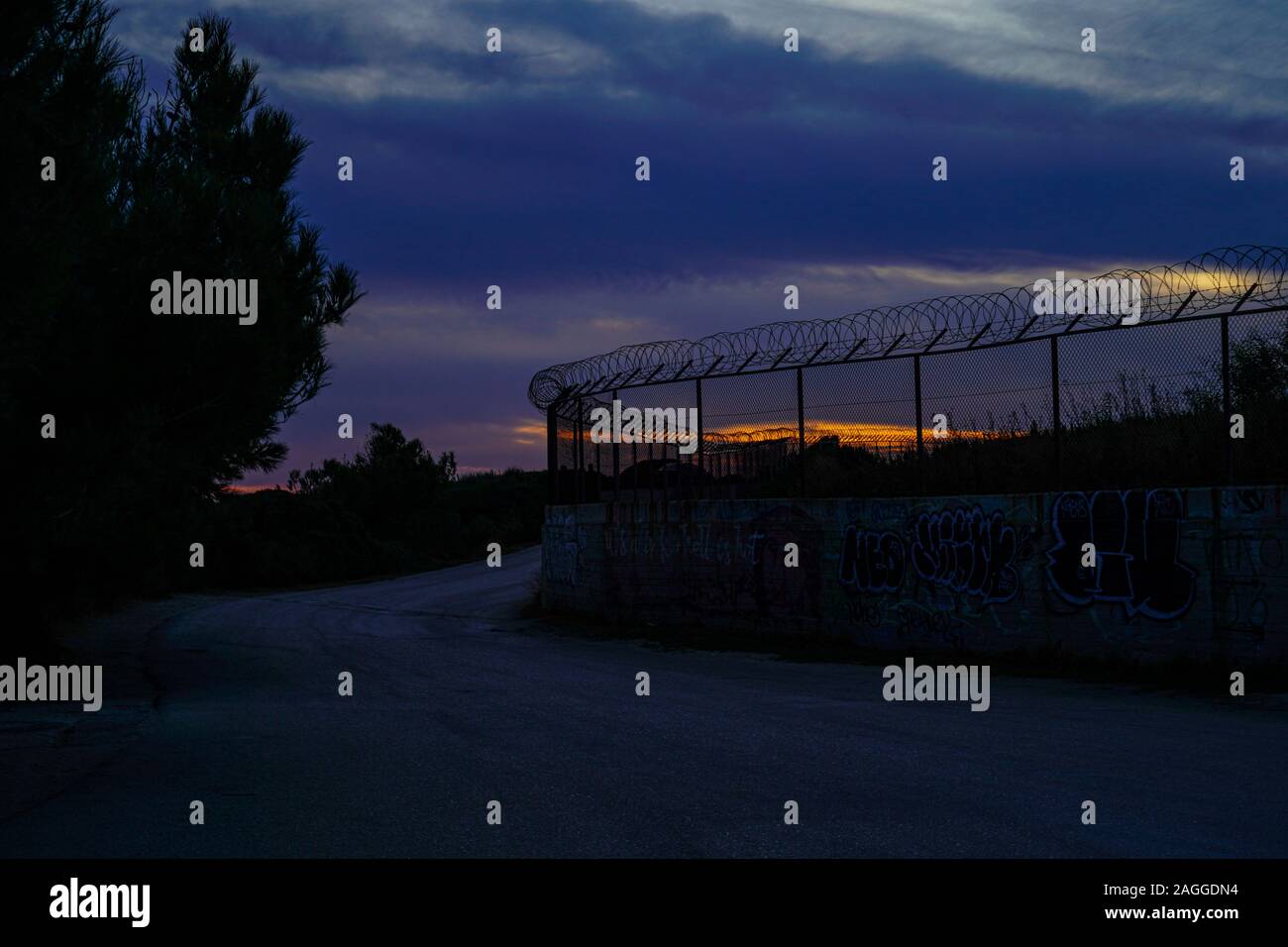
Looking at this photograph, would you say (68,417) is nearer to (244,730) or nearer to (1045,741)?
(244,730)

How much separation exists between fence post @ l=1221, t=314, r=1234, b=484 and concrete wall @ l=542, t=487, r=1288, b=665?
567mm

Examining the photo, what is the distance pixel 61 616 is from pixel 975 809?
15.3m

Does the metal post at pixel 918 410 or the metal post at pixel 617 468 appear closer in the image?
the metal post at pixel 918 410

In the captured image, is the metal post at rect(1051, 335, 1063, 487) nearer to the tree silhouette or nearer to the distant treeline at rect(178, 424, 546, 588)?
the tree silhouette

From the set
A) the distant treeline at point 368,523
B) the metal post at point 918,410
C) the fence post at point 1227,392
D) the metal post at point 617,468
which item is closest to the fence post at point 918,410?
the metal post at point 918,410

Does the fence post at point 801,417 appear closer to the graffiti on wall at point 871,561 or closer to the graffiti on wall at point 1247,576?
the graffiti on wall at point 871,561

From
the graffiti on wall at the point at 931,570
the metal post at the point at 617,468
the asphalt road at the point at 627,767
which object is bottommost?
the asphalt road at the point at 627,767

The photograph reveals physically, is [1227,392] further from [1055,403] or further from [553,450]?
[553,450]

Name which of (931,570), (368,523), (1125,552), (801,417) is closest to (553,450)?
(801,417)

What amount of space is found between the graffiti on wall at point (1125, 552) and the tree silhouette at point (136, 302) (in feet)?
36.9

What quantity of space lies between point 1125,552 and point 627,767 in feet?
30.0

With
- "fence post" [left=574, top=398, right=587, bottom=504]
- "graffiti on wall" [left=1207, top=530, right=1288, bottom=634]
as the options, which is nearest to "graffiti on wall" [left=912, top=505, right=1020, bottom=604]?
"graffiti on wall" [left=1207, top=530, right=1288, bottom=634]

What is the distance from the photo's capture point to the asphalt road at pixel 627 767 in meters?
6.25

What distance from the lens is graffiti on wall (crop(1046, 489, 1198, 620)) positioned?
14.3 m
